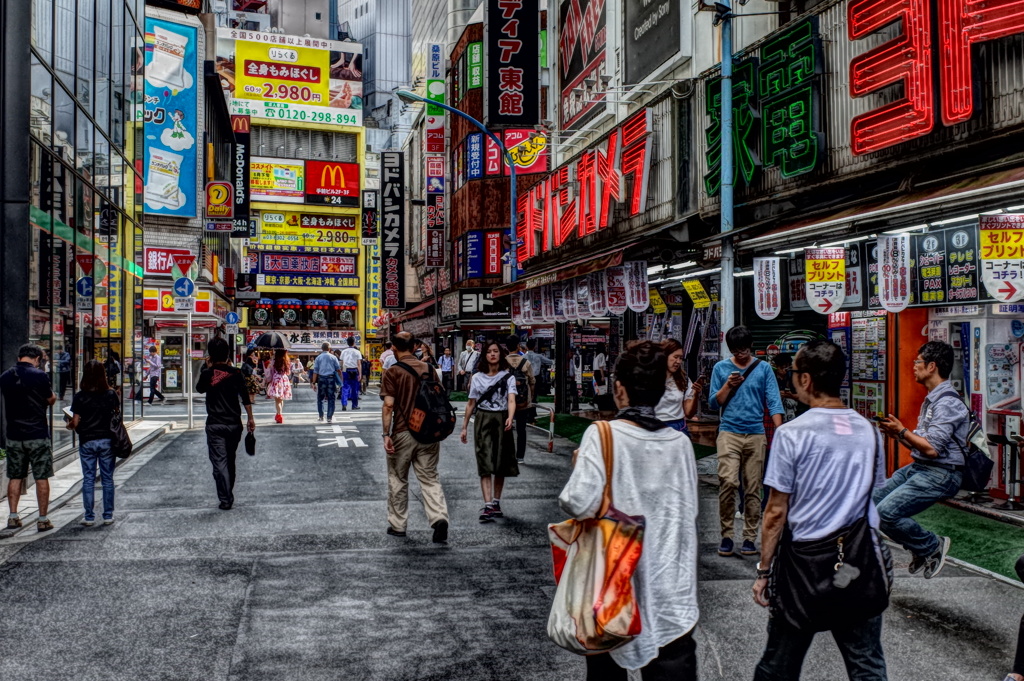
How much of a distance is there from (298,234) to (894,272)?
7477cm

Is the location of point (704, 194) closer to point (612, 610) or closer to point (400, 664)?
point (400, 664)

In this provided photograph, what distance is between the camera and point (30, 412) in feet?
28.2

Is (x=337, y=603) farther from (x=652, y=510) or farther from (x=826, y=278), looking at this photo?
(x=826, y=278)

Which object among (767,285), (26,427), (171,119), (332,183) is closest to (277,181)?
(332,183)

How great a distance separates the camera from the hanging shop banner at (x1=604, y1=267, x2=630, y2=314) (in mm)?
15942

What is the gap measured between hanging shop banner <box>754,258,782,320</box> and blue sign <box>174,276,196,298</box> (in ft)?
41.5

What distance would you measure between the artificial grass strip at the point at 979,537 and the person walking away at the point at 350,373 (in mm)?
16855

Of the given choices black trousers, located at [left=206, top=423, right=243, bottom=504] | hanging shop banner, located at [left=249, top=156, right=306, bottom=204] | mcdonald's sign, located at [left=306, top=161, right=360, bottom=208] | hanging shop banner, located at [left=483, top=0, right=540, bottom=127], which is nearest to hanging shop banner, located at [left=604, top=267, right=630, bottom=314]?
black trousers, located at [left=206, top=423, right=243, bottom=504]

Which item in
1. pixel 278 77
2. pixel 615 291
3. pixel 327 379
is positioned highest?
pixel 278 77

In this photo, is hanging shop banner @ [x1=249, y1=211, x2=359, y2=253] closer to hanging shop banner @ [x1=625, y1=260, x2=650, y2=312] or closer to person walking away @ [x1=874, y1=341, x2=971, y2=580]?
hanging shop banner @ [x1=625, y1=260, x2=650, y2=312]

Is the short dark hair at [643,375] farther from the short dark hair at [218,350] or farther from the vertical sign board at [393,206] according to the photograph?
the vertical sign board at [393,206]

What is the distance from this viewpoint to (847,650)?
3635 millimetres

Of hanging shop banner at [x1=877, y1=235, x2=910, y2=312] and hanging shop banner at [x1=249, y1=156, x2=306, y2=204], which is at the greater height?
hanging shop banner at [x1=249, y1=156, x2=306, y2=204]

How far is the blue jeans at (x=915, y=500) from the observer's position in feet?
19.2
